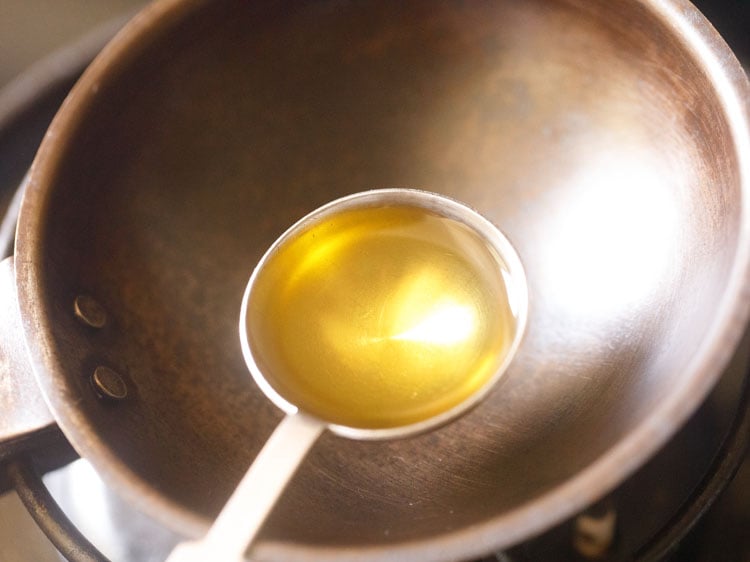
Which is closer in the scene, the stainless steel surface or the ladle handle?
the ladle handle

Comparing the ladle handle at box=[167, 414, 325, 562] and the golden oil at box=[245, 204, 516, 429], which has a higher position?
the golden oil at box=[245, 204, 516, 429]

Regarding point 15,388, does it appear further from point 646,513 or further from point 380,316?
point 646,513

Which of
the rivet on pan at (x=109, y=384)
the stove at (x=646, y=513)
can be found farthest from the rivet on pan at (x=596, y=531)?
the rivet on pan at (x=109, y=384)

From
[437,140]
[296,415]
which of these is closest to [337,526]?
[296,415]

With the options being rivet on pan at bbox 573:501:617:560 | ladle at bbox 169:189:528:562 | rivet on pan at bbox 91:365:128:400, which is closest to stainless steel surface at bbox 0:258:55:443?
rivet on pan at bbox 91:365:128:400

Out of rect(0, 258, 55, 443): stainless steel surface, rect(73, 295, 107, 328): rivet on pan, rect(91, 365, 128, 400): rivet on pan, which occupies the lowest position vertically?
rect(0, 258, 55, 443): stainless steel surface

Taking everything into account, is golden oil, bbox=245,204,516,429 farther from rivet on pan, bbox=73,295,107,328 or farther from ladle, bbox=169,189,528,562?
rivet on pan, bbox=73,295,107,328

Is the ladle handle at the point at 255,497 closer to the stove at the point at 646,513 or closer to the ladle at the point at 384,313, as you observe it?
the ladle at the point at 384,313
